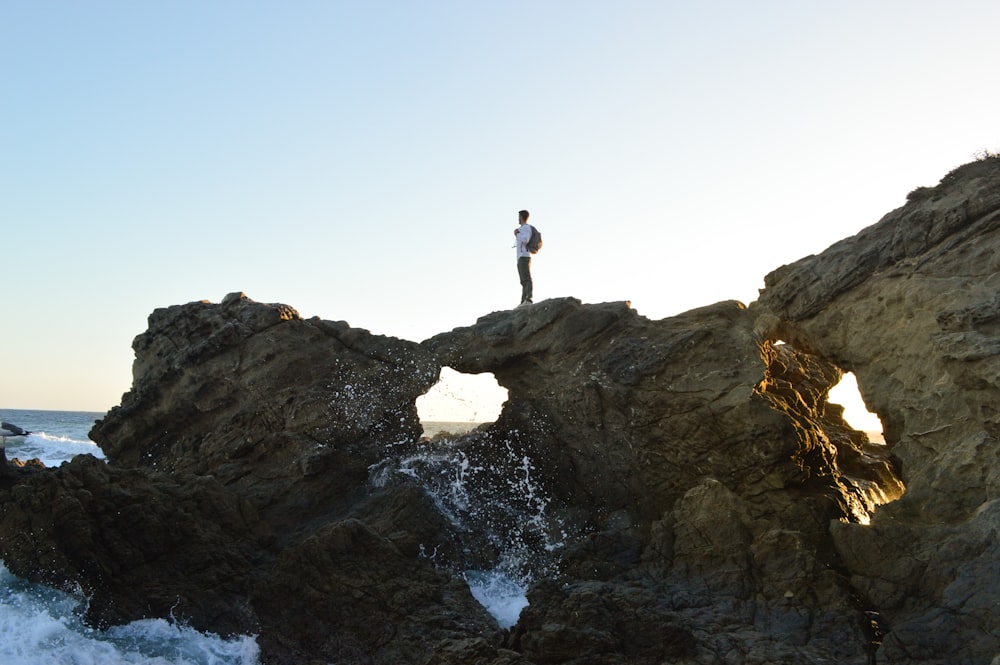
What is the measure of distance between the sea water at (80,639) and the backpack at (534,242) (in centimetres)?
1050

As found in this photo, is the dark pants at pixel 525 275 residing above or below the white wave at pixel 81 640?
above

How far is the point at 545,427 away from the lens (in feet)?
56.2

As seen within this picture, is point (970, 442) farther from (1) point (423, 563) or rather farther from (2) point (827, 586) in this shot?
(1) point (423, 563)

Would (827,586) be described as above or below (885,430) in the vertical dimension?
below

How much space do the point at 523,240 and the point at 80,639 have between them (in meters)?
11.7

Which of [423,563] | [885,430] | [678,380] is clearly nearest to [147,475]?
[423,563]

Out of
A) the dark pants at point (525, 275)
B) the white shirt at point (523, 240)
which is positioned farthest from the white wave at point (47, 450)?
the white shirt at point (523, 240)

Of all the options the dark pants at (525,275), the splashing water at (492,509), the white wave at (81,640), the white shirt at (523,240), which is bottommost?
the white wave at (81,640)

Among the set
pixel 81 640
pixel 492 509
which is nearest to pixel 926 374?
pixel 492 509

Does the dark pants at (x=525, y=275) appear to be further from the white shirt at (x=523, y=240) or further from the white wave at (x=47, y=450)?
the white wave at (x=47, y=450)

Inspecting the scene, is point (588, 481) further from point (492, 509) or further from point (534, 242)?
point (534, 242)

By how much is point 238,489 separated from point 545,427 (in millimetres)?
6109

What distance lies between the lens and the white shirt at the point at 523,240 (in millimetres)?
19422

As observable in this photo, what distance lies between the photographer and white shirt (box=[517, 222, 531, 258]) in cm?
1942
